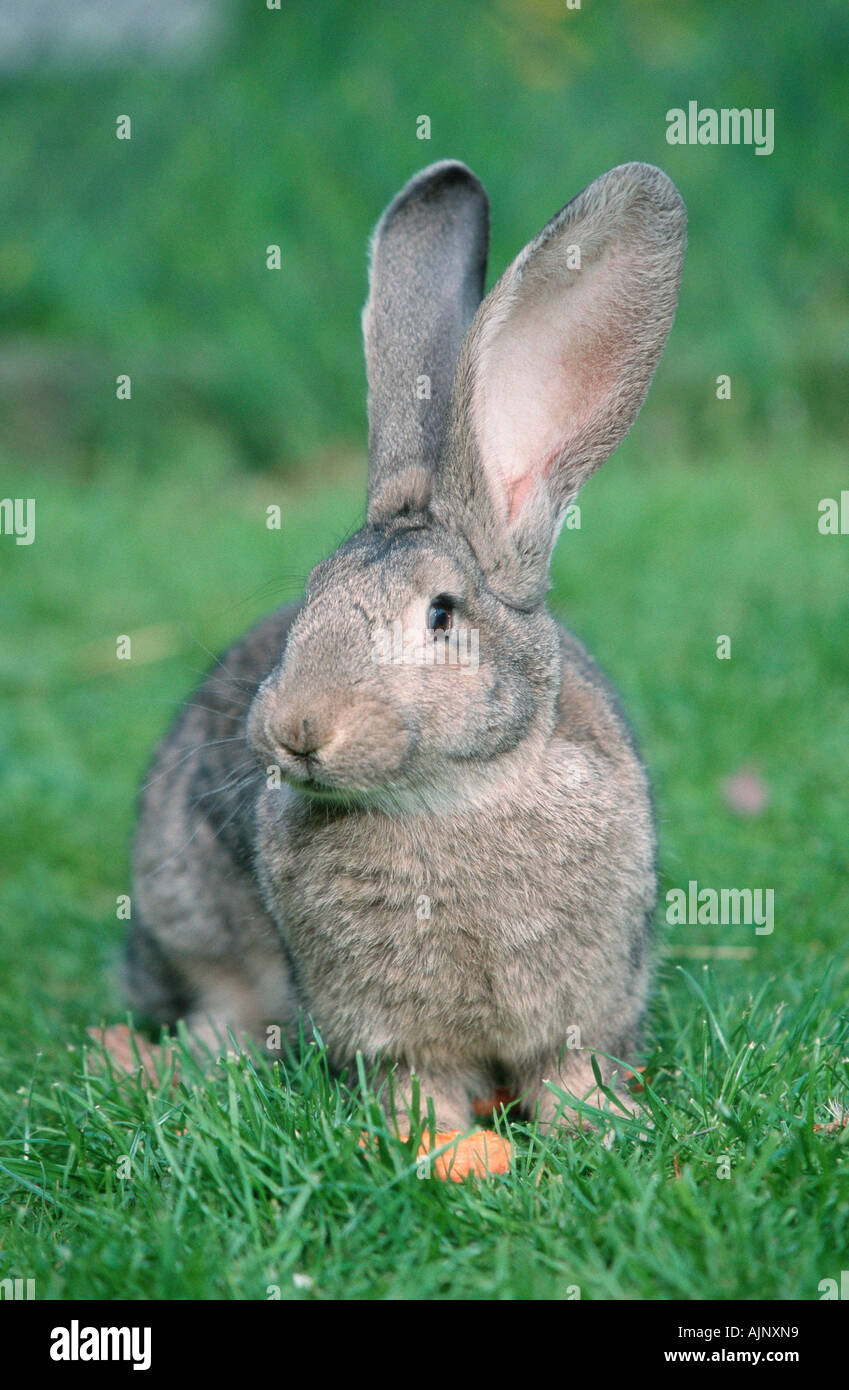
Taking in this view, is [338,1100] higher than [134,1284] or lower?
higher

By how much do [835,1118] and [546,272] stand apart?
1956mm

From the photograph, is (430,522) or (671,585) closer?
(430,522)

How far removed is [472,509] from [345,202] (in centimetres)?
824

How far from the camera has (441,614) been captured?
3.20m

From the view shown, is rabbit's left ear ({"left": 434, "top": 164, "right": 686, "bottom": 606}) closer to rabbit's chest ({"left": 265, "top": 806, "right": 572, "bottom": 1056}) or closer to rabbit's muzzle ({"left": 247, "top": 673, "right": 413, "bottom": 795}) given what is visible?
rabbit's muzzle ({"left": 247, "top": 673, "right": 413, "bottom": 795})

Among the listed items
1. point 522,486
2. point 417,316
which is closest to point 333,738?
point 522,486

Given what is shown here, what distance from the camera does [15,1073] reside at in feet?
13.0

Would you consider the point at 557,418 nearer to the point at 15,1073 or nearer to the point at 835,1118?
the point at 835,1118

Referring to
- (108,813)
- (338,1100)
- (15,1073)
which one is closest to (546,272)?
(338,1100)

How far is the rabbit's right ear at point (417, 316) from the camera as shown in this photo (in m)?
3.53

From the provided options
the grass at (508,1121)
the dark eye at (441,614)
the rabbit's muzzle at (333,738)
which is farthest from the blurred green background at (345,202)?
the rabbit's muzzle at (333,738)

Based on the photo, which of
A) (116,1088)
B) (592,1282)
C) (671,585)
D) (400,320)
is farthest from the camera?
(671,585)

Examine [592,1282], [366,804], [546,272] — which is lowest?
[592,1282]

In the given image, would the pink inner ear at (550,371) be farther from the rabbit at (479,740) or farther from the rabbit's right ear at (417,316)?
the rabbit's right ear at (417,316)
